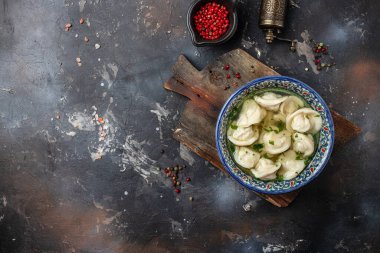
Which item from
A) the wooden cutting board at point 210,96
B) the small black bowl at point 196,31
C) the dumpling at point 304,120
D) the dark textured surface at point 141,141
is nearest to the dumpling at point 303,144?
the dumpling at point 304,120

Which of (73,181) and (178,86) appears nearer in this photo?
(178,86)

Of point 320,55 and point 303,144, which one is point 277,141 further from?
point 320,55

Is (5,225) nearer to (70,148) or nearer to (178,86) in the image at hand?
(70,148)

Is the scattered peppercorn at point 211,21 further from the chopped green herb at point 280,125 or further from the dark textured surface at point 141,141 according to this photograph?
the chopped green herb at point 280,125

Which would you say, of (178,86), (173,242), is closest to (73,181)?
(173,242)

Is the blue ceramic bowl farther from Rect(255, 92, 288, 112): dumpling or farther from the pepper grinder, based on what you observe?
the pepper grinder

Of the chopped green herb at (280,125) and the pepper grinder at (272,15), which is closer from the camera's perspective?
the chopped green herb at (280,125)
